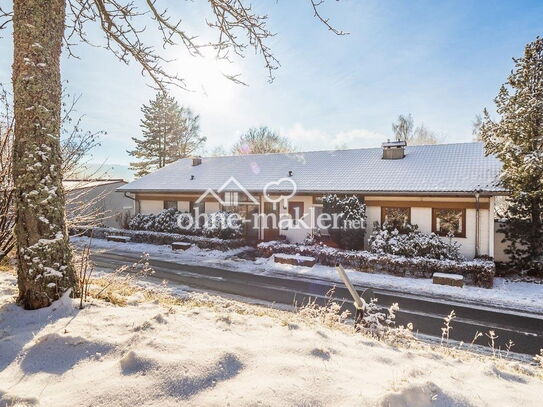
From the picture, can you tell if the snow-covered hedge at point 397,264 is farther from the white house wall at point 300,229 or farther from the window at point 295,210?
the window at point 295,210

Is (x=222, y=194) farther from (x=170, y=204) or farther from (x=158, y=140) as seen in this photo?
(x=158, y=140)

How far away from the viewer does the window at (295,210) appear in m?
18.5

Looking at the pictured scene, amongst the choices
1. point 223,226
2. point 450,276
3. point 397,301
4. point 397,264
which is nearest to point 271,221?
point 223,226

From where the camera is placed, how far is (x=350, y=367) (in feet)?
9.33

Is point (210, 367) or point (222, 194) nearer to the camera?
point (210, 367)

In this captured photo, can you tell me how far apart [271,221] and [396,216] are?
730cm

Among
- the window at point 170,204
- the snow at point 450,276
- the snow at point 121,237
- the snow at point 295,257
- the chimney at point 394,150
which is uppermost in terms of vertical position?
the chimney at point 394,150

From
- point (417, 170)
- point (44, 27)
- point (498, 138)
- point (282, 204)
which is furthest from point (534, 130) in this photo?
point (44, 27)

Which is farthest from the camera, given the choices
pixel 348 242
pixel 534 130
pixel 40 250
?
pixel 348 242

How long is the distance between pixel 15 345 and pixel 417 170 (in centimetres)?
1740

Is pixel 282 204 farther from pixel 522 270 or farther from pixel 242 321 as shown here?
pixel 242 321

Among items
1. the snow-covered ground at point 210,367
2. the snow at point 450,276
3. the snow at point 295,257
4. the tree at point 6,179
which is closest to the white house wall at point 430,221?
the snow at point 450,276

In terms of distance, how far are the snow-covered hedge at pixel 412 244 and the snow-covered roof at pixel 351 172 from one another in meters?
1.97

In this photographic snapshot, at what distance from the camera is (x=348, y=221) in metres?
15.5
